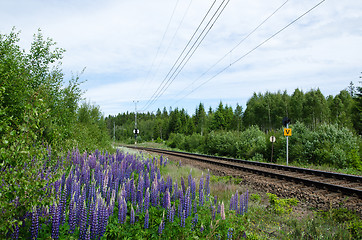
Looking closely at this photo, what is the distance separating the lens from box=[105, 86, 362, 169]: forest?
17906mm

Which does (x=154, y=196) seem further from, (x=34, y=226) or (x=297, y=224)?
(x=297, y=224)

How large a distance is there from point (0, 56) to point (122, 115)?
17888cm

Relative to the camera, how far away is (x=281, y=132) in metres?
24.0

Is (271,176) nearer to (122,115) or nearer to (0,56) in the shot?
(0,56)

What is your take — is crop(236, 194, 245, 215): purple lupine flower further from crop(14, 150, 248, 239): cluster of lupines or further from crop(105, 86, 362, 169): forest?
crop(105, 86, 362, 169): forest

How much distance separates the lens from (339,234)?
4.84 m

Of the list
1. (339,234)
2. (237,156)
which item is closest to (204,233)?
(339,234)

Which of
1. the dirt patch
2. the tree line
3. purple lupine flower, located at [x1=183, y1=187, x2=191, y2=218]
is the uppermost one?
the tree line

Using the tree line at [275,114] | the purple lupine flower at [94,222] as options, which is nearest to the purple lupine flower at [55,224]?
the purple lupine flower at [94,222]

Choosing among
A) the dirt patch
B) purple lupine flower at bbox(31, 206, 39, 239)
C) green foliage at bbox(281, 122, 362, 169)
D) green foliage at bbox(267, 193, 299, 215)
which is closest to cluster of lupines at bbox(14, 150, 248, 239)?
purple lupine flower at bbox(31, 206, 39, 239)

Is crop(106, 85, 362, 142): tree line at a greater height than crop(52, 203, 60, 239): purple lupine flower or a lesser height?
greater

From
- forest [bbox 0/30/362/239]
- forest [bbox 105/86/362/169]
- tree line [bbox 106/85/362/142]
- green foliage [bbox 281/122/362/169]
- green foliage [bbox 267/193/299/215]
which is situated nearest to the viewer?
forest [bbox 0/30/362/239]

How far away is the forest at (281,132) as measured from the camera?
58.7 ft

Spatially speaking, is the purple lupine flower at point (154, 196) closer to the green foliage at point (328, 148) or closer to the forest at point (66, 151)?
the forest at point (66, 151)
